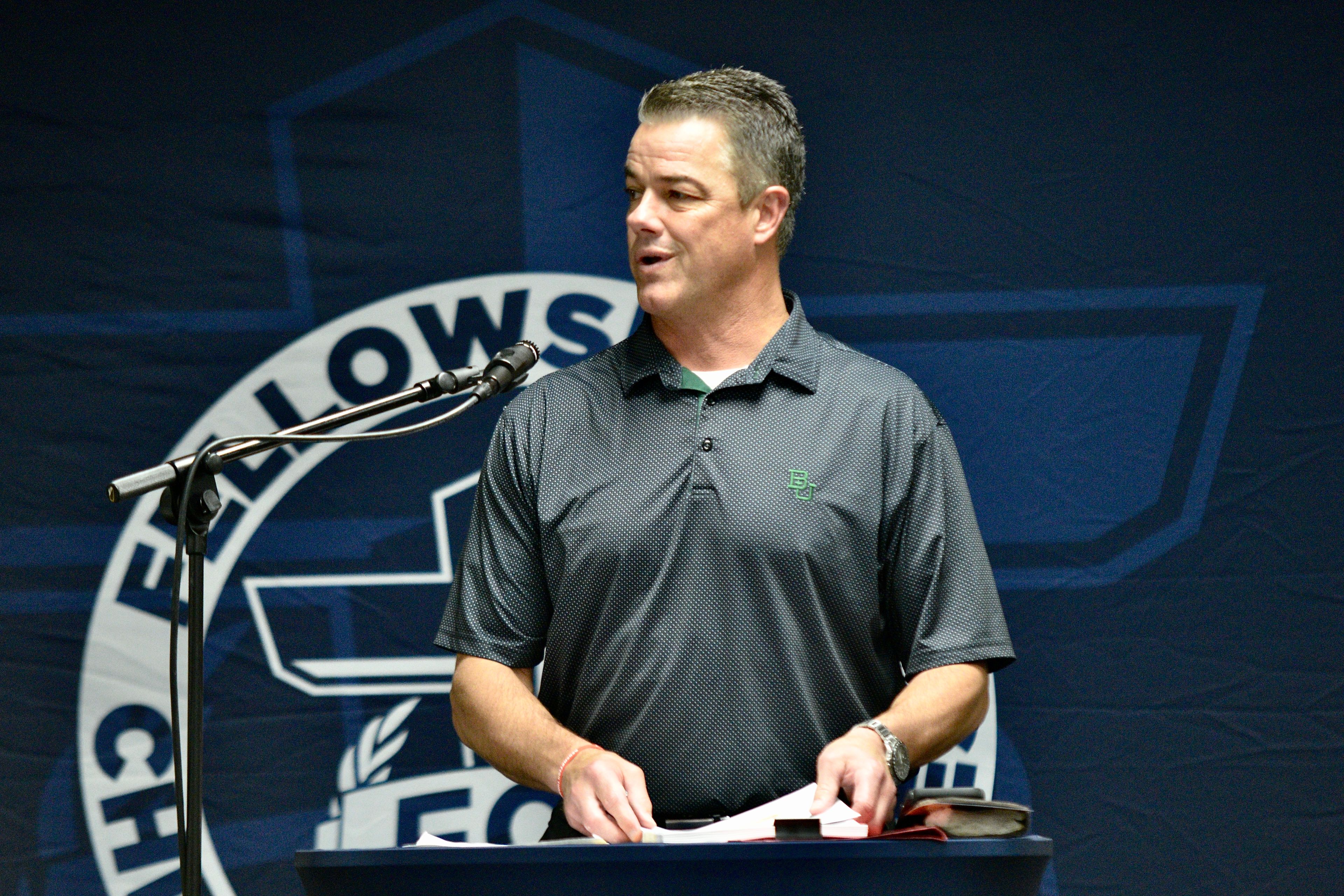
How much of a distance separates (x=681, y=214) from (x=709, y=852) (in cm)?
97

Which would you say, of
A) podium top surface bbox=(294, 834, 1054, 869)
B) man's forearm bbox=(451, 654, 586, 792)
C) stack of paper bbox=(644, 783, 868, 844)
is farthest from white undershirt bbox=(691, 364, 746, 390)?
podium top surface bbox=(294, 834, 1054, 869)

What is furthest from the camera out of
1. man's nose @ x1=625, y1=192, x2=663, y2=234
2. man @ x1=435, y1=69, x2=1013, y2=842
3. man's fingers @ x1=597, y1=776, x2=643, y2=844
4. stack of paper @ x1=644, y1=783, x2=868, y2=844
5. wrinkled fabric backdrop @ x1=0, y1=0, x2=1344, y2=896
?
wrinkled fabric backdrop @ x1=0, y1=0, x2=1344, y2=896

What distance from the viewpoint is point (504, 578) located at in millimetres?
1825

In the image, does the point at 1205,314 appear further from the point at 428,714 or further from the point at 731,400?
the point at 428,714

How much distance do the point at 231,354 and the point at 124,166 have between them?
0.40 meters

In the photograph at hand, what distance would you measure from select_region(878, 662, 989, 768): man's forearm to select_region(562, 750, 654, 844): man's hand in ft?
1.13

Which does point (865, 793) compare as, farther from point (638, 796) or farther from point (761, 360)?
point (761, 360)

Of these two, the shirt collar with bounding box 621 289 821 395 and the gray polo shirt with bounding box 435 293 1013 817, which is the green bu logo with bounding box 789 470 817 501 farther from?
the shirt collar with bounding box 621 289 821 395

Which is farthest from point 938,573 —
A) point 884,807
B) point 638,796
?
point 638,796

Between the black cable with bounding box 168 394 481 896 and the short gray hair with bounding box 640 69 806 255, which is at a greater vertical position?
the short gray hair with bounding box 640 69 806 255

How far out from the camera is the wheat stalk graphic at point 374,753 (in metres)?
2.39

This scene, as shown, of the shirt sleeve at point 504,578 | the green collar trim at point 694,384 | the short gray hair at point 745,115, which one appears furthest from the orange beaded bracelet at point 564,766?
the short gray hair at point 745,115

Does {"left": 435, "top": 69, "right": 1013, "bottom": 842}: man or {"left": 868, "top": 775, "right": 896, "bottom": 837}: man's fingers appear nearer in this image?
{"left": 868, "top": 775, "right": 896, "bottom": 837}: man's fingers

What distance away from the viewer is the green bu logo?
5.71ft
